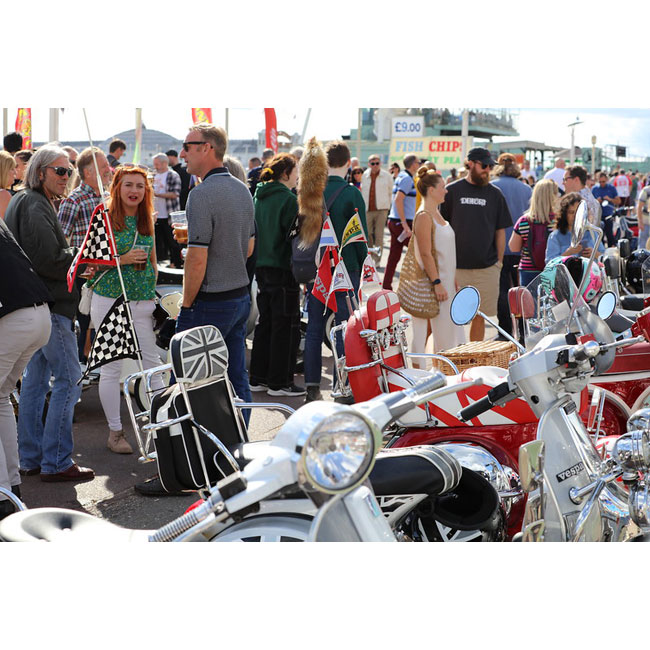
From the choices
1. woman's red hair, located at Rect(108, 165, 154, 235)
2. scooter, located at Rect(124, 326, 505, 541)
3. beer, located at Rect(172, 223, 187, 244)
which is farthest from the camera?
beer, located at Rect(172, 223, 187, 244)

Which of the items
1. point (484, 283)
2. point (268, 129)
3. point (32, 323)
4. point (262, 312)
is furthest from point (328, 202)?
point (268, 129)

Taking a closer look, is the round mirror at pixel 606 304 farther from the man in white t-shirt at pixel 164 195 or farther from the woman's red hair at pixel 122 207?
the man in white t-shirt at pixel 164 195

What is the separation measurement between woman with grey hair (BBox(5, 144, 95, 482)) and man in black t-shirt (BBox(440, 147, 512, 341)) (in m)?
3.39

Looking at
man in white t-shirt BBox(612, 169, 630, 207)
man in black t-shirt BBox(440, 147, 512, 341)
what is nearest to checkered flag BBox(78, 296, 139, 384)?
man in black t-shirt BBox(440, 147, 512, 341)

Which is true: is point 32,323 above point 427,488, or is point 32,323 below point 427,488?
above

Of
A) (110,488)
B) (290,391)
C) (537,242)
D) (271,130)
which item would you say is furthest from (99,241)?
(271,130)

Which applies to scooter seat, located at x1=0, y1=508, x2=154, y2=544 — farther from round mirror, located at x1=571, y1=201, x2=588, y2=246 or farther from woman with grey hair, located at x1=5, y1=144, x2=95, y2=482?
woman with grey hair, located at x1=5, y1=144, x2=95, y2=482

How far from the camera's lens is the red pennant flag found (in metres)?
5.69

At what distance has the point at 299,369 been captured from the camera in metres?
7.11

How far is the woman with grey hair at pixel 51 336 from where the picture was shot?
4.32 metres

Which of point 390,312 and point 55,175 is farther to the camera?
point 55,175

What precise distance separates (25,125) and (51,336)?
6.55m
